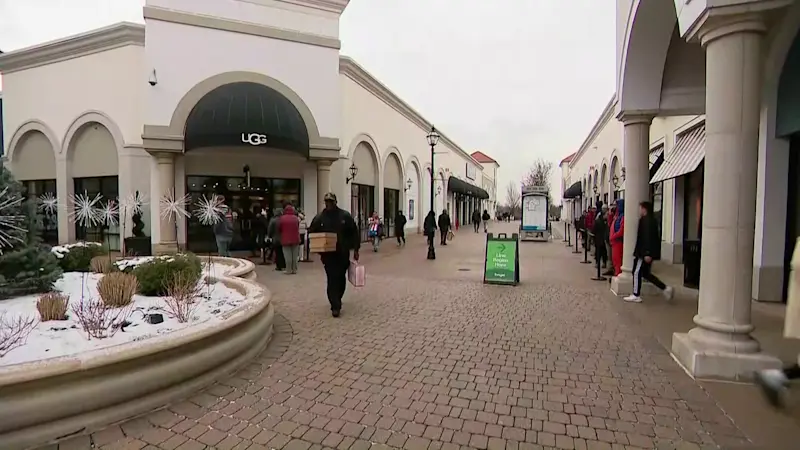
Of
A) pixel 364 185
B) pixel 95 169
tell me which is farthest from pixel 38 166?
pixel 364 185

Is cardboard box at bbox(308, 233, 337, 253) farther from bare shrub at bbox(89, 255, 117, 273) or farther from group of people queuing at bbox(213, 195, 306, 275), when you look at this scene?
group of people queuing at bbox(213, 195, 306, 275)

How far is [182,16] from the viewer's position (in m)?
15.3

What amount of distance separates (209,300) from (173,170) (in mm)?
11364

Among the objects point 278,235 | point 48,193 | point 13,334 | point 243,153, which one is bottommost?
point 13,334

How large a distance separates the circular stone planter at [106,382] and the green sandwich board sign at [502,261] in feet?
22.2

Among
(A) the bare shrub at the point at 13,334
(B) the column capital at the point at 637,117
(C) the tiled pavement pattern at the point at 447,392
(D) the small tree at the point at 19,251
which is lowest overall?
(C) the tiled pavement pattern at the point at 447,392

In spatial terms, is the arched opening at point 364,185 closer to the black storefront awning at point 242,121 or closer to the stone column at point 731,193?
the black storefront awning at point 242,121

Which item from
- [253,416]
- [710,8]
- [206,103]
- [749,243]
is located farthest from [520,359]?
[206,103]

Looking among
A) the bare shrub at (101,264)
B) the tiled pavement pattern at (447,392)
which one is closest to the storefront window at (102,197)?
the bare shrub at (101,264)

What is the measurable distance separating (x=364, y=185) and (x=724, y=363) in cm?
1908

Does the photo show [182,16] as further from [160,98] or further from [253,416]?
[253,416]

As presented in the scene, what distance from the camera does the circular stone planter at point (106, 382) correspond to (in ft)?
10.6

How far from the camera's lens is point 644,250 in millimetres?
8039

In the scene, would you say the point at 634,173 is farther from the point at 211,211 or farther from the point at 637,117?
the point at 211,211
